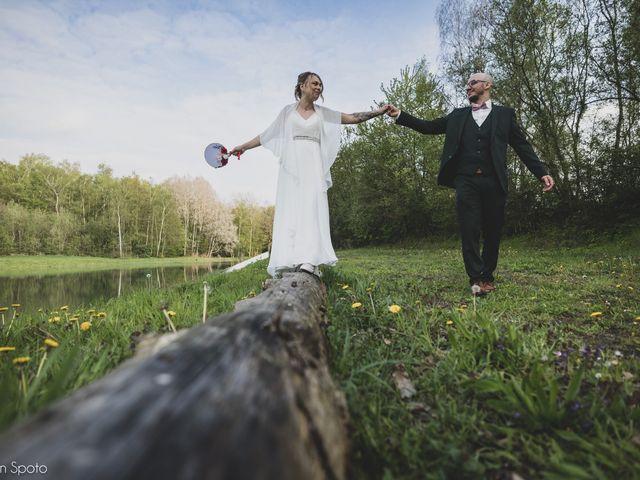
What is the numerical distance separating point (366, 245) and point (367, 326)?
2538 cm

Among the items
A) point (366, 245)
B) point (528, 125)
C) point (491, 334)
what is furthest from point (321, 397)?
point (366, 245)

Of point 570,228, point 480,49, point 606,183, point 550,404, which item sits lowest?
point 550,404

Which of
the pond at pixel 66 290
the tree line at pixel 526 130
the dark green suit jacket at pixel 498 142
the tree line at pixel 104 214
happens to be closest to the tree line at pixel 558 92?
the tree line at pixel 526 130

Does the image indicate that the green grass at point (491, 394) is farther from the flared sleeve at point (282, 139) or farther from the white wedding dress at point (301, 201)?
the flared sleeve at point (282, 139)

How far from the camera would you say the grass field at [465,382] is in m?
1.21

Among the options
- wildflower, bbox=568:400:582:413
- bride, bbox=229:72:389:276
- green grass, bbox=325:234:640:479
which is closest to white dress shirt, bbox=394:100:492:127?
bride, bbox=229:72:389:276

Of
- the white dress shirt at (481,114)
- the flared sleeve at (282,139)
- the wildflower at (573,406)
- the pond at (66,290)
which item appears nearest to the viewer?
the wildflower at (573,406)

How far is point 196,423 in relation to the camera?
624mm

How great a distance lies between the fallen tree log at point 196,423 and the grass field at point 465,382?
396 millimetres

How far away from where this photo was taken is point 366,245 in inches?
1098

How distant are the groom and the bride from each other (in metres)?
1.19

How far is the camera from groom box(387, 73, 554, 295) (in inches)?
162

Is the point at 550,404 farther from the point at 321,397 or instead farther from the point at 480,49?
the point at 480,49

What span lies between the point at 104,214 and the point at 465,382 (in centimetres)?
5074
